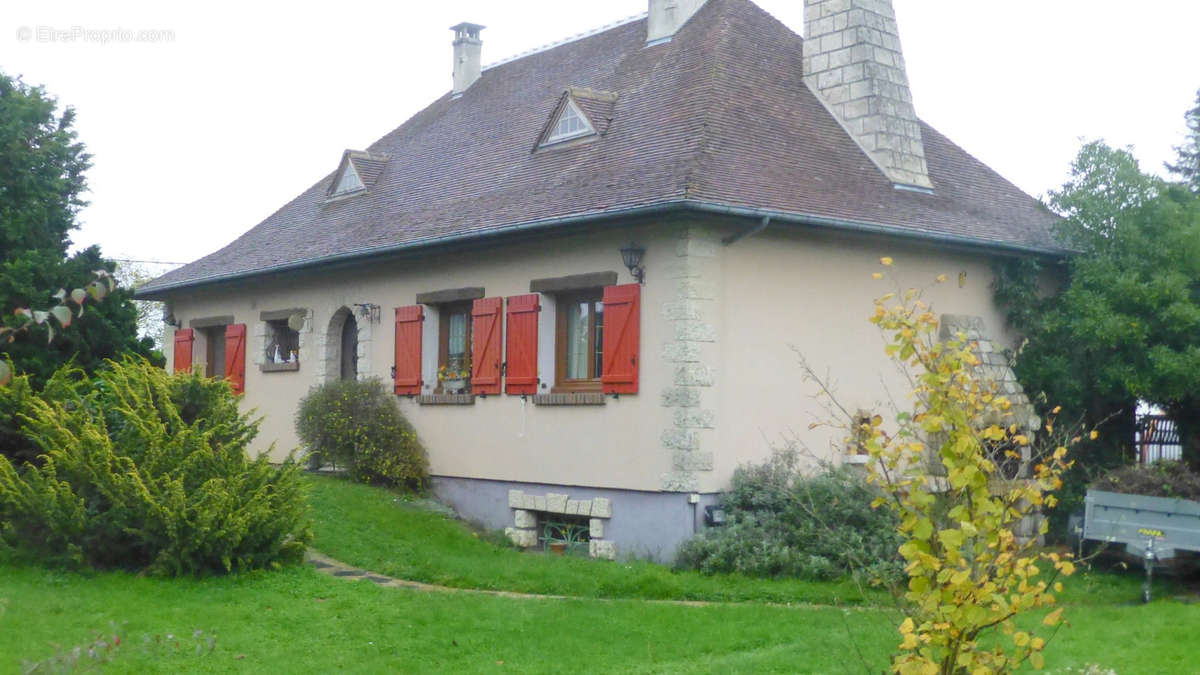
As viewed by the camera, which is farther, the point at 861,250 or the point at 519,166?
the point at 519,166

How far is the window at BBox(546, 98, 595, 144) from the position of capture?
1549cm

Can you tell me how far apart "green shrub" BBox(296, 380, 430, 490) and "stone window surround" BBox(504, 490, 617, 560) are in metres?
1.77

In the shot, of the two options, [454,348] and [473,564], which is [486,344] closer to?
[454,348]

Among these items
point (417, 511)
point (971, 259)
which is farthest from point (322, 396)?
point (971, 259)

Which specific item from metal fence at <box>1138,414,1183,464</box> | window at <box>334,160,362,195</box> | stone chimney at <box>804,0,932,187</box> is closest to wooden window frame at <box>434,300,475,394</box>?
window at <box>334,160,362,195</box>

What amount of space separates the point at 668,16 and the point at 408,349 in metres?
5.55

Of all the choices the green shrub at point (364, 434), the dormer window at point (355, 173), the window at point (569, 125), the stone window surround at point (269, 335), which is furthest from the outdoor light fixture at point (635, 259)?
the dormer window at point (355, 173)

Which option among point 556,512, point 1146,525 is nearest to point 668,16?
point 556,512

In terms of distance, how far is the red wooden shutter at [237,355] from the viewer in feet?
63.4

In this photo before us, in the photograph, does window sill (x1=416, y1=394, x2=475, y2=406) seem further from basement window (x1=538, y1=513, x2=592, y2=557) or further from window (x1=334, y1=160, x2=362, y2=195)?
window (x1=334, y1=160, x2=362, y2=195)

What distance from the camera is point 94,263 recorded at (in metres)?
17.9

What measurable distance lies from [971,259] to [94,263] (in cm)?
1173

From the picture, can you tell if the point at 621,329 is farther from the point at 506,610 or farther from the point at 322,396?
the point at 322,396

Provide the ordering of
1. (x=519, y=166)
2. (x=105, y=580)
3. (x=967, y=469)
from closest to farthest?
(x=967, y=469), (x=105, y=580), (x=519, y=166)
